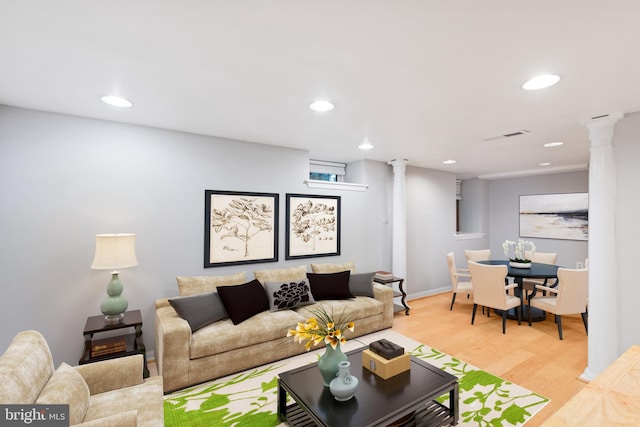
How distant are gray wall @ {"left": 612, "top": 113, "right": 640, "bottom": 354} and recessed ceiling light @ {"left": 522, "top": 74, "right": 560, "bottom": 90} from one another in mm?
1218

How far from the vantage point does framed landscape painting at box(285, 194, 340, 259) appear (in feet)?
13.2

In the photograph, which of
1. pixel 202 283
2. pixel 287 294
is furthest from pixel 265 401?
pixel 202 283

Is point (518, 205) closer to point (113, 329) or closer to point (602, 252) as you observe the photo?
point (602, 252)

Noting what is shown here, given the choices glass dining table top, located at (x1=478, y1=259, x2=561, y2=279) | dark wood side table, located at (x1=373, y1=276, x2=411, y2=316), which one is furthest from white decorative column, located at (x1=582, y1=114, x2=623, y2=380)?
dark wood side table, located at (x1=373, y1=276, x2=411, y2=316)

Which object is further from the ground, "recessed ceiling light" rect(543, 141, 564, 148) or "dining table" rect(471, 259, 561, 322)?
"recessed ceiling light" rect(543, 141, 564, 148)

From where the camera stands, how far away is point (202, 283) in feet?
10.4

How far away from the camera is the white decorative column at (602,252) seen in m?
2.56

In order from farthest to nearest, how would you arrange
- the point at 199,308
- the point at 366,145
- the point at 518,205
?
the point at 518,205, the point at 366,145, the point at 199,308

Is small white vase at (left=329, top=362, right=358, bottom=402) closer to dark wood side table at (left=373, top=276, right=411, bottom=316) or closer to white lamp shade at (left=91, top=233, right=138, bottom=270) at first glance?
white lamp shade at (left=91, top=233, right=138, bottom=270)

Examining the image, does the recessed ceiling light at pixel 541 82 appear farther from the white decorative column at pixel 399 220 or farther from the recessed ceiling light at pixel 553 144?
the white decorative column at pixel 399 220

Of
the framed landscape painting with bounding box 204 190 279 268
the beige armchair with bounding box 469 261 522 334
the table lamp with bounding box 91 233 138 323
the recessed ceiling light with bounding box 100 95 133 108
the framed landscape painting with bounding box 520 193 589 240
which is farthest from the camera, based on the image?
the framed landscape painting with bounding box 520 193 589 240

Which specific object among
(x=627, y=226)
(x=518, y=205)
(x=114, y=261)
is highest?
(x=518, y=205)

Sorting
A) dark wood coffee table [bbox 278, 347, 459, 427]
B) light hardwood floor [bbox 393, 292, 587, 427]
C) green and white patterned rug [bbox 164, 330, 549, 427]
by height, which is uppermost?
dark wood coffee table [bbox 278, 347, 459, 427]

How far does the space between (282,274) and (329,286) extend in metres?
0.62
